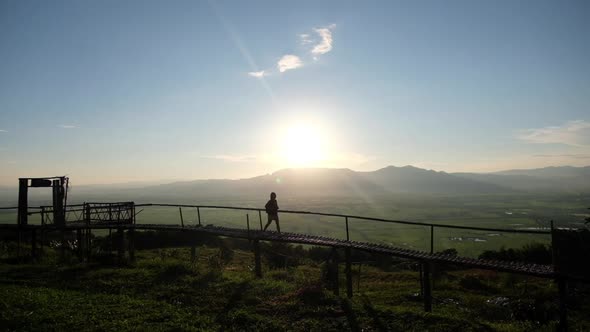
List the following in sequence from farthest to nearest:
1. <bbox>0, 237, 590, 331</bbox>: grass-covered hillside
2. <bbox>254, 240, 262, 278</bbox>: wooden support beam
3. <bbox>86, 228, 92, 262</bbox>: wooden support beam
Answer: <bbox>86, 228, 92, 262</bbox>: wooden support beam, <bbox>254, 240, 262, 278</bbox>: wooden support beam, <bbox>0, 237, 590, 331</bbox>: grass-covered hillside

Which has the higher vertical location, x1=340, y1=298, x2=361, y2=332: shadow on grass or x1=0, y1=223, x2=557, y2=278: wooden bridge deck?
x1=0, y1=223, x2=557, y2=278: wooden bridge deck

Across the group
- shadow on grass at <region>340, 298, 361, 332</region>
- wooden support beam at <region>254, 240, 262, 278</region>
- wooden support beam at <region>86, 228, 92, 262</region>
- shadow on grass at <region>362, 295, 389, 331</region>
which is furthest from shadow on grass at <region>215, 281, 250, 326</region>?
wooden support beam at <region>86, 228, 92, 262</region>

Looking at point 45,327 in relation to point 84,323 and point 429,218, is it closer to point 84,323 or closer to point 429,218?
point 84,323

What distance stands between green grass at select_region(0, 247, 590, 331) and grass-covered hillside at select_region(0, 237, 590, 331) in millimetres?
32

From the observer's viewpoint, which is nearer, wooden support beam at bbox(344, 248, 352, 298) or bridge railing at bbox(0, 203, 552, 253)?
bridge railing at bbox(0, 203, 552, 253)

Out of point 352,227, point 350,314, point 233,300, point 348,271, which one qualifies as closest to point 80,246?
point 233,300

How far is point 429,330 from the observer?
10.1 m

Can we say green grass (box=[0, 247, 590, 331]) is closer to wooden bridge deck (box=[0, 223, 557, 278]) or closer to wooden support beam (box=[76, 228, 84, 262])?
wooden support beam (box=[76, 228, 84, 262])

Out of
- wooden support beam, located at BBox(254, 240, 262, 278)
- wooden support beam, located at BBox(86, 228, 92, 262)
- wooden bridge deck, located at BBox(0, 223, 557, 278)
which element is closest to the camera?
wooden bridge deck, located at BBox(0, 223, 557, 278)

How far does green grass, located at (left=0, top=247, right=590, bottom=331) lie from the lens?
10.5m

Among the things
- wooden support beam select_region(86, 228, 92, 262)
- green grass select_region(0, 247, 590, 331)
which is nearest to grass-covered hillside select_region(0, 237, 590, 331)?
green grass select_region(0, 247, 590, 331)

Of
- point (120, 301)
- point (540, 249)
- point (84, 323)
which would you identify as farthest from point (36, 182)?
point (540, 249)

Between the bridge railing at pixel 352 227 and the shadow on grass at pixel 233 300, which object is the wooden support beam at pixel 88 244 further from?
the shadow on grass at pixel 233 300

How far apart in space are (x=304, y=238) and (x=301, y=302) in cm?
547
